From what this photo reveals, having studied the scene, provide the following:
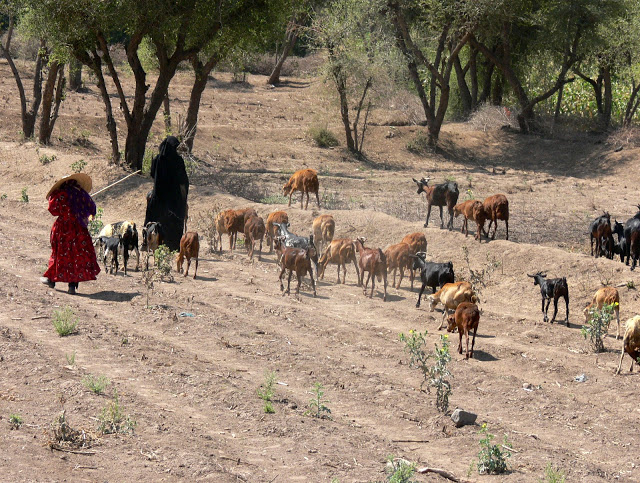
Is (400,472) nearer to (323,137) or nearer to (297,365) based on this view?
(297,365)

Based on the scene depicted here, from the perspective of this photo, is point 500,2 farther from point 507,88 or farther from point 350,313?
point 350,313

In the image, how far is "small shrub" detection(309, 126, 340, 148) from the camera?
35406mm

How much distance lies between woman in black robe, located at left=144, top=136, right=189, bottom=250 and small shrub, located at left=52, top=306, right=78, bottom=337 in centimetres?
577

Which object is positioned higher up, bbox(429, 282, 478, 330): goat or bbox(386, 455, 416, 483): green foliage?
bbox(429, 282, 478, 330): goat

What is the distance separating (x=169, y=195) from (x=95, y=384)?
8.78 metres

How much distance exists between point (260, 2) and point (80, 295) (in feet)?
44.7

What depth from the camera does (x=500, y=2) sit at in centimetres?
3262

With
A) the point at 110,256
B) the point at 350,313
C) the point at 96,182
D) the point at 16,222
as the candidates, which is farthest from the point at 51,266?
the point at 96,182

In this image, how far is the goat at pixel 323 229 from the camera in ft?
58.6

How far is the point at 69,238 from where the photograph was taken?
42.0 ft

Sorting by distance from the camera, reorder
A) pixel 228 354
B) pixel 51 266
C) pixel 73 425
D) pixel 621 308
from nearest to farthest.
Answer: pixel 73 425 < pixel 228 354 < pixel 51 266 < pixel 621 308

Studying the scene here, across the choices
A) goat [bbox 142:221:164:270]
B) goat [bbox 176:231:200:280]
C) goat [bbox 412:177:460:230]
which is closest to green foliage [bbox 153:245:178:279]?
goat [bbox 176:231:200:280]

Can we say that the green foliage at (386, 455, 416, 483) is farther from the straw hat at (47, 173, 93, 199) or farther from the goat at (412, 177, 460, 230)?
the goat at (412, 177, 460, 230)

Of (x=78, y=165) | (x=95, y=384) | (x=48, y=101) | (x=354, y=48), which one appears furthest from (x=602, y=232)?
(x=48, y=101)
